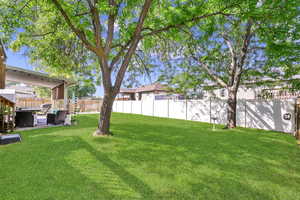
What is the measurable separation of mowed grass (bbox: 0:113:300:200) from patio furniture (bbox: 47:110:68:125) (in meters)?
3.95

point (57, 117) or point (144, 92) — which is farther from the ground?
point (144, 92)

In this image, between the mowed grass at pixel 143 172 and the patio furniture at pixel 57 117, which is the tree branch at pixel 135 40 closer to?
the mowed grass at pixel 143 172

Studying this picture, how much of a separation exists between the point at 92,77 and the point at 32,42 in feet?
9.58

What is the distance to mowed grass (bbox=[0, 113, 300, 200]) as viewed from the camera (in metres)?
2.44

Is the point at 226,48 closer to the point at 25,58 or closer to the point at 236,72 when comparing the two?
the point at 236,72

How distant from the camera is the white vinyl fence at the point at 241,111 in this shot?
329 inches

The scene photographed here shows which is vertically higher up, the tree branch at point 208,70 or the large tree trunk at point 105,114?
the tree branch at point 208,70

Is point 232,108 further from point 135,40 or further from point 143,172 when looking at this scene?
point 143,172

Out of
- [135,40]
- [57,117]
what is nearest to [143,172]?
[135,40]

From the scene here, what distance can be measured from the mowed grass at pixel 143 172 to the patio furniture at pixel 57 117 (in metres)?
3.95

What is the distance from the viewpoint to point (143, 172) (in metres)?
3.12

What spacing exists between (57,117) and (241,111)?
11.5m

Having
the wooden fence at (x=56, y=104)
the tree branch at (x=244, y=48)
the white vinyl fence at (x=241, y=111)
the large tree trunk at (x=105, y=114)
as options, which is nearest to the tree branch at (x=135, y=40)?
the large tree trunk at (x=105, y=114)

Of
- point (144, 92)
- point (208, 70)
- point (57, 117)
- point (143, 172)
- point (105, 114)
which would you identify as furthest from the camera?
point (144, 92)
